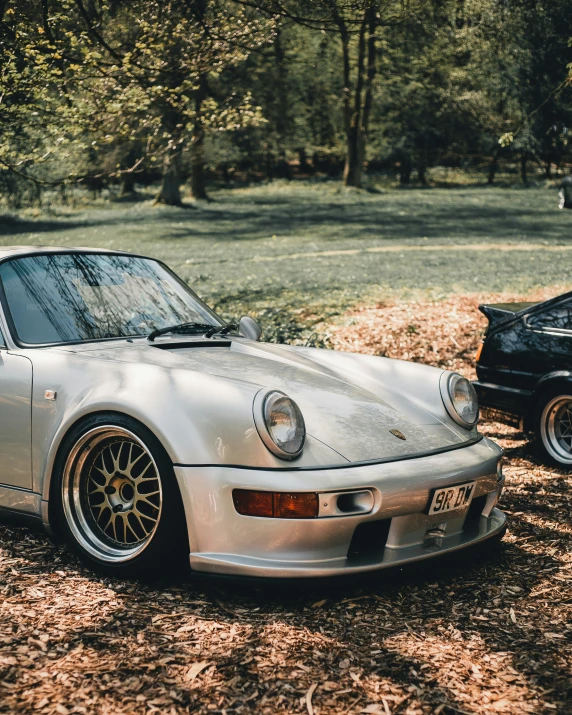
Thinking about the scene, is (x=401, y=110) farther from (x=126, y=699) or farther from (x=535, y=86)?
(x=126, y=699)

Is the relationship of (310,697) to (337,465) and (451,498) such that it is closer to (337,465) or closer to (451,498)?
(337,465)

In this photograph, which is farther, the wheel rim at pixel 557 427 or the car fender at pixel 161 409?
the wheel rim at pixel 557 427

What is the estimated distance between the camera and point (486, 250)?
19047 millimetres

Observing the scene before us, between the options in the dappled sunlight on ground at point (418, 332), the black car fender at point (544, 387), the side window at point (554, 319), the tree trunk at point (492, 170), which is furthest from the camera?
the tree trunk at point (492, 170)

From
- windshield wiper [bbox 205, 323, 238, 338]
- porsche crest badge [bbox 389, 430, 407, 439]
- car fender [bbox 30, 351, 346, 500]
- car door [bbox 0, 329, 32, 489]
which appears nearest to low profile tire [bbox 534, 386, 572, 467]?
windshield wiper [bbox 205, 323, 238, 338]

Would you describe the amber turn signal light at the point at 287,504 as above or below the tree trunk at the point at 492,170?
below

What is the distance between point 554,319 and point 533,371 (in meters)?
0.43

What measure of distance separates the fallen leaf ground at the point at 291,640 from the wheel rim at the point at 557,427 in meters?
2.12

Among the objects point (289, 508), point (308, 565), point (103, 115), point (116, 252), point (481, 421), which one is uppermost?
point (103, 115)

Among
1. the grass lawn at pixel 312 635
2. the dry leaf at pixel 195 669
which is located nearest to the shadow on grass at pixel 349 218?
the grass lawn at pixel 312 635

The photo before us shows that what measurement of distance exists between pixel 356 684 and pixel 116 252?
306 centimetres

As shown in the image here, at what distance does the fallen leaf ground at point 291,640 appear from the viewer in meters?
2.88

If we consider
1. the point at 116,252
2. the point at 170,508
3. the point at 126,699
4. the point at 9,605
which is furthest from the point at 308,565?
the point at 116,252

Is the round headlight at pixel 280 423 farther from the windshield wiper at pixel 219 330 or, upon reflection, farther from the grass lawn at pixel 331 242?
the grass lawn at pixel 331 242
